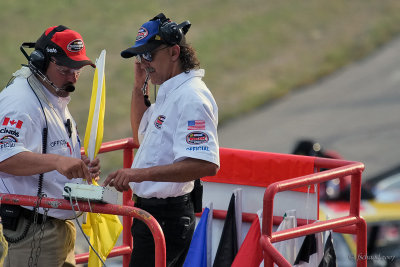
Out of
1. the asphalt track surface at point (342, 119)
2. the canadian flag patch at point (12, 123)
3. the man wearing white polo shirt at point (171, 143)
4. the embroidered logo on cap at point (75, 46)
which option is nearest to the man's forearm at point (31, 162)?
the canadian flag patch at point (12, 123)

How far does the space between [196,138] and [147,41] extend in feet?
2.31

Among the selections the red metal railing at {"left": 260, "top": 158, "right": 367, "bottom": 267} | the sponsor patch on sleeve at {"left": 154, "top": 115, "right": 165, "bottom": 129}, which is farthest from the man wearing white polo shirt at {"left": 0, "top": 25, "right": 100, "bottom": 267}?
the red metal railing at {"left": 260, "top": 158, "right": 367, "bottom": 267}

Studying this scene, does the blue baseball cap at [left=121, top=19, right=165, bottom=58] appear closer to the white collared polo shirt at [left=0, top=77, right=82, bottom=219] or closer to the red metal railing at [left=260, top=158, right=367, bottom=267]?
the white collared polo shirt at [left=0, top=77, right=82, bottom=219]

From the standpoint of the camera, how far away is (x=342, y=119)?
1798 centimetres

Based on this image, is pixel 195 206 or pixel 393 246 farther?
pixel 393 246

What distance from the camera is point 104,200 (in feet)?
15.4

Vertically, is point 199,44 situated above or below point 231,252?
above

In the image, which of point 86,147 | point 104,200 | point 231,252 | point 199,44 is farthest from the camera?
point 199,44

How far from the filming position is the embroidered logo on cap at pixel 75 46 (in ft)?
17.1

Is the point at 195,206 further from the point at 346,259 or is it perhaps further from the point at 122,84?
the point at 122,84

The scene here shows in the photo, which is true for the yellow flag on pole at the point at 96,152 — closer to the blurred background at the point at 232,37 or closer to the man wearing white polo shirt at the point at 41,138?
the man wearing white polo shirt at the point at 41,138

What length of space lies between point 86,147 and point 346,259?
514cm

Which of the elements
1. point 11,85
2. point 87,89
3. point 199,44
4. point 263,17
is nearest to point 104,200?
point 11,85

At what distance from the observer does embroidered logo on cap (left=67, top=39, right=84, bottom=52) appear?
523cm
